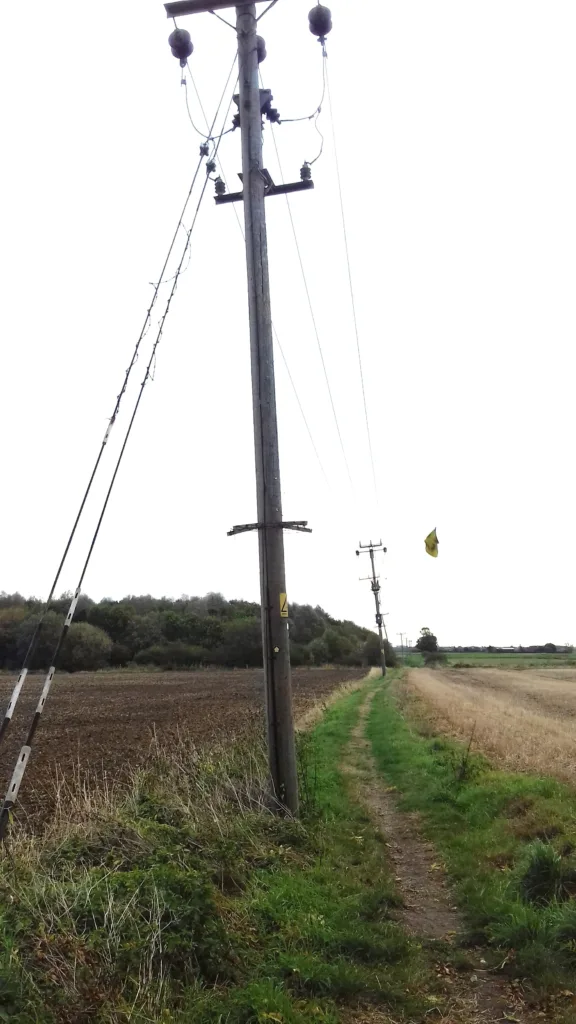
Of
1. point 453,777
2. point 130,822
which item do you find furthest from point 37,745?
point 130,822

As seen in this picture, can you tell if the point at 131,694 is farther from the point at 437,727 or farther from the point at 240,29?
the point at 240,29

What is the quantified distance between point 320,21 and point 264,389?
4931mm

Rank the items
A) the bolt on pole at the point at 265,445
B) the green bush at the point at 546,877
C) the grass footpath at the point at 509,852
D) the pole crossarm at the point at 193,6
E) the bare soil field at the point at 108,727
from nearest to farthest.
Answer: the grass footpath at the point at 509,852
the green bush at the point at 546,877
the bolt on pole at the point at 265,445
the pole crossarm at the point at 193,6
the bare soil field at the point at 108,727

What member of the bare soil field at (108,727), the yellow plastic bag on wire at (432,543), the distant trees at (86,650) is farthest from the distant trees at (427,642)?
the yellow plastic bag on wire at (432,543)

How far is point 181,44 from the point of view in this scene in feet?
28.8

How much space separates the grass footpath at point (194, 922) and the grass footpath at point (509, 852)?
740mm

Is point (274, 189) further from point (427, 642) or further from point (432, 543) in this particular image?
point (427, 642)

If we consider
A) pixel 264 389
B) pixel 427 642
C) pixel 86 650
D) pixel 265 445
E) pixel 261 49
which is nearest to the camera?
pixel 265 445

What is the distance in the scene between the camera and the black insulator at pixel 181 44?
8.73m

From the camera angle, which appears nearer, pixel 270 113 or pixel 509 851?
pixel 509 851

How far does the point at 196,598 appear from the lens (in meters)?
115

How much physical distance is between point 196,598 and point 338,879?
362 ft

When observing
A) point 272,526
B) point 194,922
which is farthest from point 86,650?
point 194,922

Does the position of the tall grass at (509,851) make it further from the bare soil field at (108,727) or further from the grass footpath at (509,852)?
the bare soil field at (108,727)
